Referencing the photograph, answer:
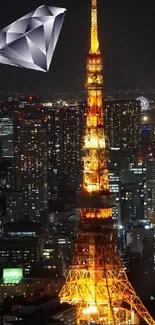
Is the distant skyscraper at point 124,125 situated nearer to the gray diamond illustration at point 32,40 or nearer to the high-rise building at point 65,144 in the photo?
the high-rise building at point 65,144

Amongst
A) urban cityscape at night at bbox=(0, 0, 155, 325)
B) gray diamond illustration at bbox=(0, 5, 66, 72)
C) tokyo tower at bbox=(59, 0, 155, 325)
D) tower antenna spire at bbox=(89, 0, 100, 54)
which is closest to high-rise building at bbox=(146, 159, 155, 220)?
urban cityscape at night at bbox=(0, 0, 155, 325)

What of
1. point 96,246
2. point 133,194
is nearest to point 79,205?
point 96,246

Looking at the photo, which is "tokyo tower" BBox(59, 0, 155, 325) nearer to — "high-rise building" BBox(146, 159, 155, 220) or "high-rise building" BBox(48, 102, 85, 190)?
"high-rise building" BBox(146, 159, 155, 220)

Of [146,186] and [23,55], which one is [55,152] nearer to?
[146,186]

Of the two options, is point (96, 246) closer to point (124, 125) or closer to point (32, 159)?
point (32, 159)

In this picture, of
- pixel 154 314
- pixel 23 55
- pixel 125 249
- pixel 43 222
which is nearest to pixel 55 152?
pixel 43 222

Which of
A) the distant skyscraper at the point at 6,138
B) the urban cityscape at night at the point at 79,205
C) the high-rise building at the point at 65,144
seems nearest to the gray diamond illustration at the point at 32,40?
the urban cityscape at night at the point at 79,205
